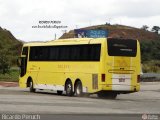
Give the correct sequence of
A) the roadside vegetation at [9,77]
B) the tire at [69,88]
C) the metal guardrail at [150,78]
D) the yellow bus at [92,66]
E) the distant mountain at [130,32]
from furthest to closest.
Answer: the distant mountain at [130,32] → the metal guardrail at [150,78] → the roadside vegetation at [9,77] → the tire at [69,88] → the yellow bus at [92,66]

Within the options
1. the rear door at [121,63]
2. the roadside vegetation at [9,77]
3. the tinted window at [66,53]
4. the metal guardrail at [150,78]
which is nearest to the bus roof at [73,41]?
the tinted window at [66,53]

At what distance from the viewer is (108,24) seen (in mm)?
169875

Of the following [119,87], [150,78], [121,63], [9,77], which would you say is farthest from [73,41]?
[9,77]

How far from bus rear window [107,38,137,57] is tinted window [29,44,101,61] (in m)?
0.62

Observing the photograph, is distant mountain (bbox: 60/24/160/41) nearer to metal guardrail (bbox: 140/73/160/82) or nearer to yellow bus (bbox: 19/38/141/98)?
metal guardrail (bbox: 140/73/160/82)

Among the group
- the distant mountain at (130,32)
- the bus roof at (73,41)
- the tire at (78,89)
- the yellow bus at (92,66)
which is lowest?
the tire at (78,89)

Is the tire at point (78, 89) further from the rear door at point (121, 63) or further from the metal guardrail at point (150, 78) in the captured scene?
the metal guardrail at point (150, 78)

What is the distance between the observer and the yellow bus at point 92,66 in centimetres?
3109

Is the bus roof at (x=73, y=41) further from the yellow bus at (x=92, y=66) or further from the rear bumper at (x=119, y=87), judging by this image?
the rear bumper at (x=119, y=87)

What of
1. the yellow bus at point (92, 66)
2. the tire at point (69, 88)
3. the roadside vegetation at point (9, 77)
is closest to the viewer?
the yellow bus at point (92, 66)

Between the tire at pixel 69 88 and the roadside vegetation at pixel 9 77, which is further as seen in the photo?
the roadside vegetation at pixel 9 77

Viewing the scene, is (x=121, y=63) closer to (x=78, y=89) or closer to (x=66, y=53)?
(x=78, y=89)

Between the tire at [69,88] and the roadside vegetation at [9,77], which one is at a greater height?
the roadside vegetation at [9,77]

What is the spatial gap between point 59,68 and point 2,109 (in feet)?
47.6
